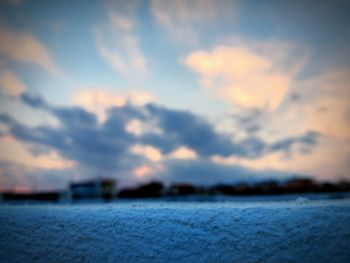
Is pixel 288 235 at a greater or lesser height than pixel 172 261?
greater

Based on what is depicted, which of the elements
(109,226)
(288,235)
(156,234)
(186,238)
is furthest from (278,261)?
(109,226)

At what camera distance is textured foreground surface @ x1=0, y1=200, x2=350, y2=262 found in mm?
3088

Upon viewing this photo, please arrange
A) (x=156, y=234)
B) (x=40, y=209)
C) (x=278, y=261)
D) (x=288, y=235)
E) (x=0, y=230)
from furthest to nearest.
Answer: (x=40, y=209)
(x=0, y=230)
(x=156, y=234)
(x=288, y=235)
(x=278, y=261)

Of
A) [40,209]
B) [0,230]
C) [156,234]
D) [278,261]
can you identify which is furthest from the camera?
[40,209]

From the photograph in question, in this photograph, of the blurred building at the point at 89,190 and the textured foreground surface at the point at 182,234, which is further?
the blurred building at the point at 89,190

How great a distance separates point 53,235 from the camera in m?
3.57

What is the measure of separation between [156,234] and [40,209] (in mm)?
1671

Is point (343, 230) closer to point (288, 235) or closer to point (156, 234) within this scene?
point (288, 235)

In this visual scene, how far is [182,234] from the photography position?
3383 mm

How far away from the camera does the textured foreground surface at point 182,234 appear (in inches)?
122

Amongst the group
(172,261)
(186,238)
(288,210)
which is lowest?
(172,261)

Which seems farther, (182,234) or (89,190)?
(89,190)

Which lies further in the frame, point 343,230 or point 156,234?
point 156,234

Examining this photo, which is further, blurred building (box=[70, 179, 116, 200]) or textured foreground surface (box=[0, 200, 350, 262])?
blurred building (box=[70, 179, 116, 200])
